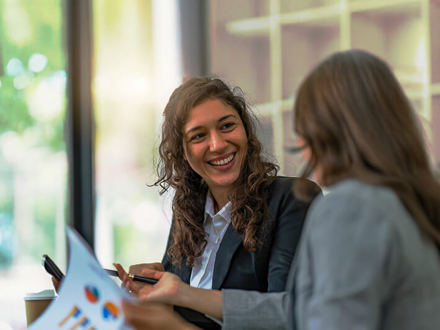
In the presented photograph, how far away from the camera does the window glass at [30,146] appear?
329 centimetres

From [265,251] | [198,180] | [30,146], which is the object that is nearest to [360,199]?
[265,251]

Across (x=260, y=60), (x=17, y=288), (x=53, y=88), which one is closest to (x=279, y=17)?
(x=260, y=60)

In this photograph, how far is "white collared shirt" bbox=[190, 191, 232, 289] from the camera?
5.50 feet

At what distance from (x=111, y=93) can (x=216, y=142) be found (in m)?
2.05

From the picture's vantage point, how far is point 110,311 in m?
0.91

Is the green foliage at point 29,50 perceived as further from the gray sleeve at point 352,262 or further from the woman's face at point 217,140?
the gray sleeve at point 352,262

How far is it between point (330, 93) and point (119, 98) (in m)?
2.82

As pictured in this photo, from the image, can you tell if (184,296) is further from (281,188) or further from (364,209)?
(364,209)

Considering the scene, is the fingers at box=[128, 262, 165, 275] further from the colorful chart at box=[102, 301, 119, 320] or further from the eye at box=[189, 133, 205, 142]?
the colorful chart at box=[102, 301, 119, 320]

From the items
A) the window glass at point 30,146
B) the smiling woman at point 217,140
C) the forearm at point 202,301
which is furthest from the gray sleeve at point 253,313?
the window glass at point 30,146

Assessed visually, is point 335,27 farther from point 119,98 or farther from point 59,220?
point 59,220

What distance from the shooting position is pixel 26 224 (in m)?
3.36

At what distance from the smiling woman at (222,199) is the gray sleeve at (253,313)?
123 millimetres

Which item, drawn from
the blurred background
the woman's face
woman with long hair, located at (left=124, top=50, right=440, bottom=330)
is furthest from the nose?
the blurred background
